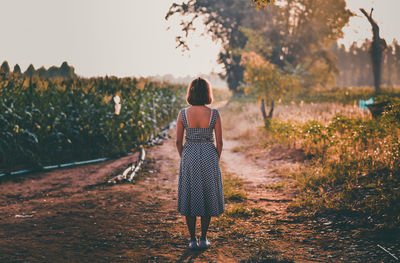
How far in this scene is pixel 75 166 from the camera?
32.4 feet

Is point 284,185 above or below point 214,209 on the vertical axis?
below

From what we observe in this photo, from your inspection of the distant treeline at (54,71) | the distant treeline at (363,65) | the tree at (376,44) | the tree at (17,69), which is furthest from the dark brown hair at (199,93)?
the distant treeline at (363,65)

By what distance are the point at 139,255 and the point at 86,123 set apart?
7.19m

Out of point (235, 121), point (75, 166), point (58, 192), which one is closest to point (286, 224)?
point (58, 192)

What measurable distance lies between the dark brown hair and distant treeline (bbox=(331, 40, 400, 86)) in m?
96.4

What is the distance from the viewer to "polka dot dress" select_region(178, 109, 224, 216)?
445cm

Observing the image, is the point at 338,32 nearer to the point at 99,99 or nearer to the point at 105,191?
the point at 99,99

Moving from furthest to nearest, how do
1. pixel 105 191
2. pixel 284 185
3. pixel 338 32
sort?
pixel 338 32 < pixel 284 185 < pixel 105 191

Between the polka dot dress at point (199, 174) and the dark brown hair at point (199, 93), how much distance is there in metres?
0.18

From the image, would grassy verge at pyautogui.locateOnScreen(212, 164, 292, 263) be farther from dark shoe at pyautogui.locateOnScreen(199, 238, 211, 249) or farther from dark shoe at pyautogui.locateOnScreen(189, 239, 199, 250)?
dark shoe at pyautogui.locateOnScreen(189, 239, 199, 250)

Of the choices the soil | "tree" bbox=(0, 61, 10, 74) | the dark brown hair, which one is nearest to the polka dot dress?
the dark brown hair

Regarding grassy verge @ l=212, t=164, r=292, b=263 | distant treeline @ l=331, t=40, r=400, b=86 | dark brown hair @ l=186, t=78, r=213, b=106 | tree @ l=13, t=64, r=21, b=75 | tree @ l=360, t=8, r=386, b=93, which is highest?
distant treeline @ l=331, t=40, r=400, b=86

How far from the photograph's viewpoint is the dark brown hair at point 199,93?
4371 mm

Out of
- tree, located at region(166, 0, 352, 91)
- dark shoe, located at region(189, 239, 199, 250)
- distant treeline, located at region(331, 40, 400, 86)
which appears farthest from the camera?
distant treeline, located at region(331, 40, 400, 86)
